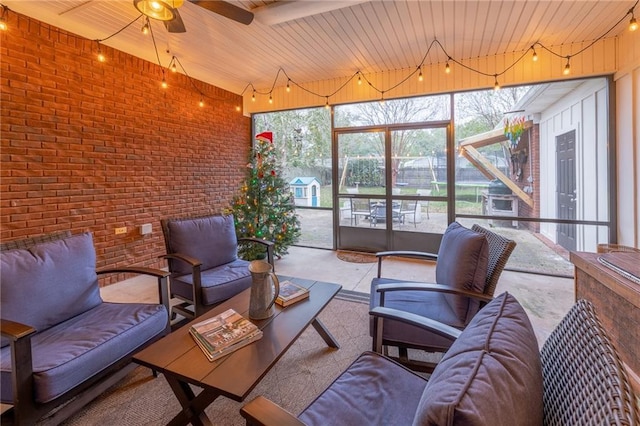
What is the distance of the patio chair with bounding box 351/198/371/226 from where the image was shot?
5019mm

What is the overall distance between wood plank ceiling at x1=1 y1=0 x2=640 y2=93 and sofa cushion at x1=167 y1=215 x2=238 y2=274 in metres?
2.04

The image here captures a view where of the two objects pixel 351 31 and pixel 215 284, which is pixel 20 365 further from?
pixel 351 31

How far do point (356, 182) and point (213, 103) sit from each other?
2.69 meters

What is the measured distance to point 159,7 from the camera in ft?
6.93

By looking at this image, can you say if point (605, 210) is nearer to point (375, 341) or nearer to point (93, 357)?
point (375, 341)

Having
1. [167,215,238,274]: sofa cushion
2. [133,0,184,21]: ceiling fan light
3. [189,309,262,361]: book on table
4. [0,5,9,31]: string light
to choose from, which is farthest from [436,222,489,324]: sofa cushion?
[0,5,9,31]: string light

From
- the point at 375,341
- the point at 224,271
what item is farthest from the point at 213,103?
the point at 375,341

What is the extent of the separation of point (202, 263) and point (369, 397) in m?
1.92

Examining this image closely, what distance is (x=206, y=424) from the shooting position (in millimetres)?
1390

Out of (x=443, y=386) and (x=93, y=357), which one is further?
(x=93, y=357)

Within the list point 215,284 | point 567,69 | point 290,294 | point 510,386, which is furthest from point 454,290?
point 567,69

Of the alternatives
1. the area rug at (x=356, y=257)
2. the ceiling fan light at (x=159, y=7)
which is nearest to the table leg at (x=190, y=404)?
the ceiling fan light at (x=159, y=7)

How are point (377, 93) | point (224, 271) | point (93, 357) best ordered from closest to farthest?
point (93, 357) → point (224, 271) → point (377, 93)

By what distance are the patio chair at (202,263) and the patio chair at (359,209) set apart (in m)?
2.28
